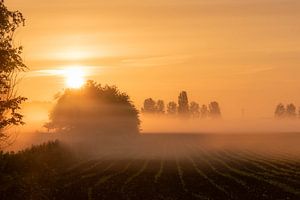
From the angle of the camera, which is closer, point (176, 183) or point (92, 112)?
point (176, 183)

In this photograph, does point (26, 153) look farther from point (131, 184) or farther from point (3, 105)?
point (131, 184)

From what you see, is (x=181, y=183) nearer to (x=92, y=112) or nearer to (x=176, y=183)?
(x=176, y=183)

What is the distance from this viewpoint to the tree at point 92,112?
424 ft

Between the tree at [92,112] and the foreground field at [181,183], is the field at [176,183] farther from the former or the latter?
the tree at [92,112]

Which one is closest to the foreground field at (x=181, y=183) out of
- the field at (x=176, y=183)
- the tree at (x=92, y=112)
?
the field at (x=176, y=183)

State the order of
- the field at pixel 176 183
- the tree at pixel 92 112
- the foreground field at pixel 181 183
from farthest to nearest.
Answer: the tree at pixel 92 112, the foreground field at pixel 181 183, the field at pixel 176 183

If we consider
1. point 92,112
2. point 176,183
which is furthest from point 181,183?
point 92,112

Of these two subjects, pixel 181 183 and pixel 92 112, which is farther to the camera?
pixel 92 112

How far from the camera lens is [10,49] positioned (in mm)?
44469

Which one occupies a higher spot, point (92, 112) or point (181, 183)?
point (92, 112)

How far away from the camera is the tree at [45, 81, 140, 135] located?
12925 centimetres

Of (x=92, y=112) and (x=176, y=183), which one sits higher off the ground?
(x=92, y=112)

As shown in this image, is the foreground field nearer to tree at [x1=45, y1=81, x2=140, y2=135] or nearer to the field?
the field

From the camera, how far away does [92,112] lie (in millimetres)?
131125
